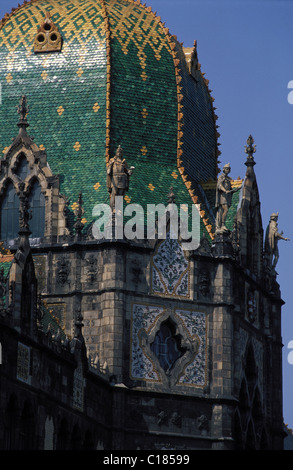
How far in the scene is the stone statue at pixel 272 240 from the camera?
256 ft

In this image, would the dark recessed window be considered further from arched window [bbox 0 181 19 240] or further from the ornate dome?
arched window [bbox 0 181 19 240]

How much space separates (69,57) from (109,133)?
4114 millimetres

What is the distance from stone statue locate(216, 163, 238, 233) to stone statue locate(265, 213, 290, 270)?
14.0 ft

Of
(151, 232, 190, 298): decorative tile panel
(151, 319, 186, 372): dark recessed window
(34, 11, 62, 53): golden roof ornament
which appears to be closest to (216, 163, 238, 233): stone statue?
(151, 232, 190, 298): decorative tile panel

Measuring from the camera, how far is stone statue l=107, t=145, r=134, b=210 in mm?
72250

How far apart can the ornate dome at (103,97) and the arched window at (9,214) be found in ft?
5.77

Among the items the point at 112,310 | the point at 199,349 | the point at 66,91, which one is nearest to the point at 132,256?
the point at 112,310

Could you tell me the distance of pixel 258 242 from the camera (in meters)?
77.1

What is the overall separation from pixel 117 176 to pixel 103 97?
16.8ft

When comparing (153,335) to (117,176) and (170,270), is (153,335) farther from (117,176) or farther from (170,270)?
(117,176)

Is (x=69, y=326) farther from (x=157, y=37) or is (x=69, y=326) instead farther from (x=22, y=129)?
(x=157, y=37)

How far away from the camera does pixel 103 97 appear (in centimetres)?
7625
